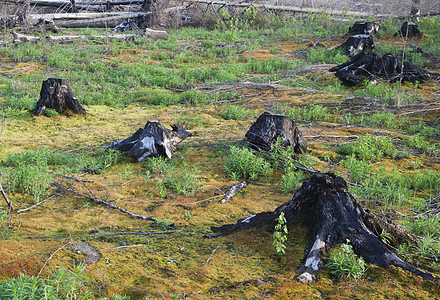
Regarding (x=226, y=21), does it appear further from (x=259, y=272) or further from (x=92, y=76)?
(x=259, y=272)

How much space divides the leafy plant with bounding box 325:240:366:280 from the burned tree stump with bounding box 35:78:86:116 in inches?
250

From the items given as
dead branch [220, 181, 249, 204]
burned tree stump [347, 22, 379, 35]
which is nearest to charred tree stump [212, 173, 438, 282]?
dead branch [220, 181, 249, 204]

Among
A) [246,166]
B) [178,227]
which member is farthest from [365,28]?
[178,227]

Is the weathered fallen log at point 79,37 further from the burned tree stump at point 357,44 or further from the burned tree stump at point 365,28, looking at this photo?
the burned tree stump at point 365,28

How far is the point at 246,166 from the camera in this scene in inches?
197

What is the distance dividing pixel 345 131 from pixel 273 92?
2.96m

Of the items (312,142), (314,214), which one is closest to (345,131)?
(312,142)

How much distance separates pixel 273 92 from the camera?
944 cm

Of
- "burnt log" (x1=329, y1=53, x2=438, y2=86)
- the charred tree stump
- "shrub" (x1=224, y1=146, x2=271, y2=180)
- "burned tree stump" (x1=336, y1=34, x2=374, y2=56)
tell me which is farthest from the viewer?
"burned tree stump" (x1=336, y1=34, x2=374, y2=56)

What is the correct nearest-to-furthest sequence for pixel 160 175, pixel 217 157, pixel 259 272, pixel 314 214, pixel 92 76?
pixel 259 272, pixel 314 214, pixel 160 175, pixel 217 157, pixel 92 76

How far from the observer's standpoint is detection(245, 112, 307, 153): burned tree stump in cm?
550

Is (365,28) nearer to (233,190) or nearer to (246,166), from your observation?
(246,166)

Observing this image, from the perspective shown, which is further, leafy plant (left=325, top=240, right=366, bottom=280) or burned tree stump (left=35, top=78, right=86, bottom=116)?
burned tree stump (left=35, top=78, right=86, bottom=116)

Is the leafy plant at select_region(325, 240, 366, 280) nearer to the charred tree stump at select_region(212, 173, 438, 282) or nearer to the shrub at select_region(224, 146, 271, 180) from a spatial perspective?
the charred tree stump at select_region(212, 173, 438, 282)
